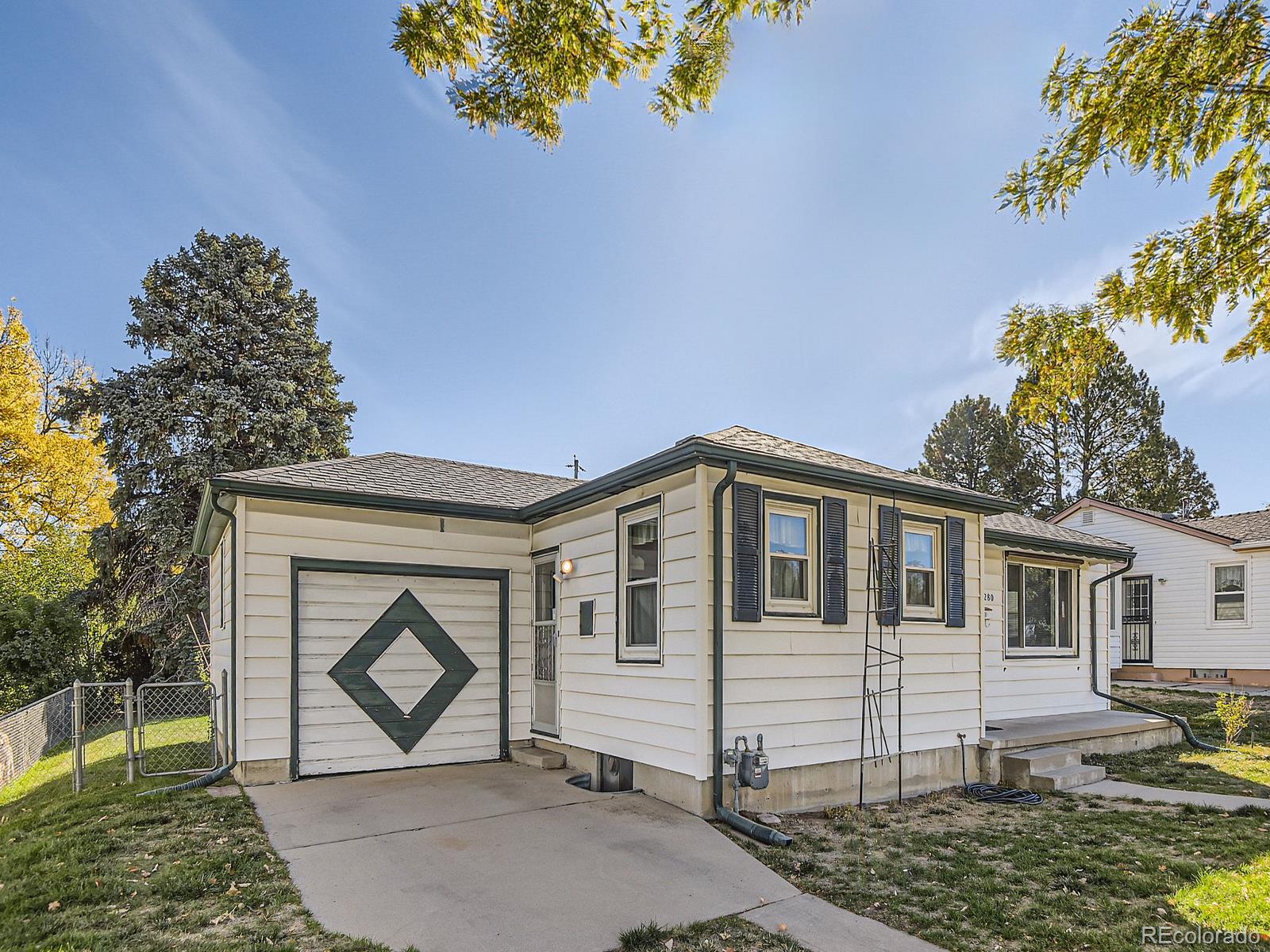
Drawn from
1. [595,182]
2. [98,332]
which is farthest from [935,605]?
[98,332]

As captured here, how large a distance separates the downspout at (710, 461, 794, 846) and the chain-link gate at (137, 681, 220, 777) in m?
5.06

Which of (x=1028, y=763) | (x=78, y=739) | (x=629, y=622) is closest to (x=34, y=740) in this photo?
(x=78, y=739)

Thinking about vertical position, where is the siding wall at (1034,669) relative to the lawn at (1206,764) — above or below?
above

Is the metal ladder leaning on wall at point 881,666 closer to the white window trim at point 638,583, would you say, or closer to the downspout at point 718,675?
the downspout at point 718,675

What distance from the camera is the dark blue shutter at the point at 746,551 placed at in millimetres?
6125

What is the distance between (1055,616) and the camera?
10891 mm

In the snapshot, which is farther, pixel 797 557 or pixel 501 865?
pixel 797 557

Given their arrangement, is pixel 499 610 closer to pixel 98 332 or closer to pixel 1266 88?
pixel 1266 88

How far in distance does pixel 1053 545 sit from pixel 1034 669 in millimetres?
1787

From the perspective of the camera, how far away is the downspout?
222 inches

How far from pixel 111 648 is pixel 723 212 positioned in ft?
53.1

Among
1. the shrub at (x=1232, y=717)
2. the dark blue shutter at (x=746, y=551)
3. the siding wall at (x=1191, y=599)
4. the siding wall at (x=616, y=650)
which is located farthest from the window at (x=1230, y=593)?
the siding wall at (x=616, y=650)

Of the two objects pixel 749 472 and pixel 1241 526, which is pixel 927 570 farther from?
pixel 1241 526

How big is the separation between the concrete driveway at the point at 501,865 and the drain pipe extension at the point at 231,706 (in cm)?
58
